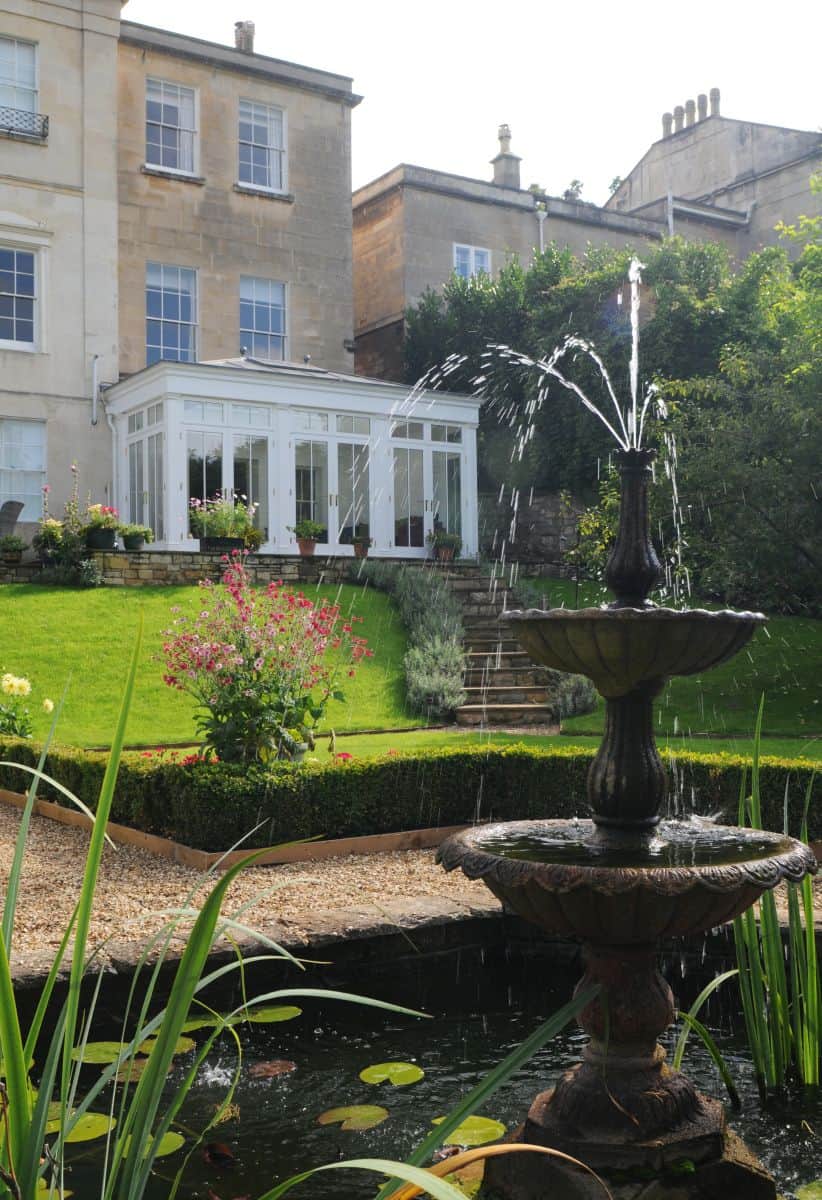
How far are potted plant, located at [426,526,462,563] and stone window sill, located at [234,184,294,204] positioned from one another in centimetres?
828

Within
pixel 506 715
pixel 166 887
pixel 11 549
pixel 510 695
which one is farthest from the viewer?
pixel 11 549

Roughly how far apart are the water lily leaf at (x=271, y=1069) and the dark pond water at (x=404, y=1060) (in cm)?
3

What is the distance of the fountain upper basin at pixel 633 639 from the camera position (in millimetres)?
3180

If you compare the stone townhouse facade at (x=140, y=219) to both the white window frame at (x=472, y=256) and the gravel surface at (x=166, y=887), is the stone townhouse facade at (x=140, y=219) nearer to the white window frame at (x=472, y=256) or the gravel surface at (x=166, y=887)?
the white window frame at (x=472, y=256)

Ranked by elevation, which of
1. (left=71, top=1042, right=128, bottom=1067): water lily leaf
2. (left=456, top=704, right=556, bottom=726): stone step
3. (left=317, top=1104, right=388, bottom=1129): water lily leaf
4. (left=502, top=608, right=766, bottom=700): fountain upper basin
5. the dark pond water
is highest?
(left=502, top=608, right=766, bottom=700): fountain upper basin

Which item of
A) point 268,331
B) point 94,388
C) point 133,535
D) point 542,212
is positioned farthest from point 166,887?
point 542,212

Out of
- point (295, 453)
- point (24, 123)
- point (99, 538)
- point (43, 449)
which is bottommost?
point (99, 538)

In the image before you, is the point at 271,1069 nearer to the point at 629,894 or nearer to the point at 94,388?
the point at 629,894

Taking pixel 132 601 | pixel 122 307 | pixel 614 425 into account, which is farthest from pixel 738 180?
pixel 132 601

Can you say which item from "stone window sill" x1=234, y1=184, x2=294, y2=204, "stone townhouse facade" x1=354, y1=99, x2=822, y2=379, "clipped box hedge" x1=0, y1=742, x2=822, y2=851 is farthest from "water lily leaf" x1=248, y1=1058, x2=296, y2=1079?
"stone townhouse facade" x1=354, y1=99, x2=822, y2=379

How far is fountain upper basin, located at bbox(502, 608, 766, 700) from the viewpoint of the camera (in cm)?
318

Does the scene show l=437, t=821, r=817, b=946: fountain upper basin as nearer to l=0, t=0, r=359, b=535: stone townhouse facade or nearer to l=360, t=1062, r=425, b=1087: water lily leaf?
l=360, t=1062, r=425, b=1087: water lily leaf

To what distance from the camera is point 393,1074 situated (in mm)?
3938

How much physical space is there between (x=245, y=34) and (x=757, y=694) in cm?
1874
